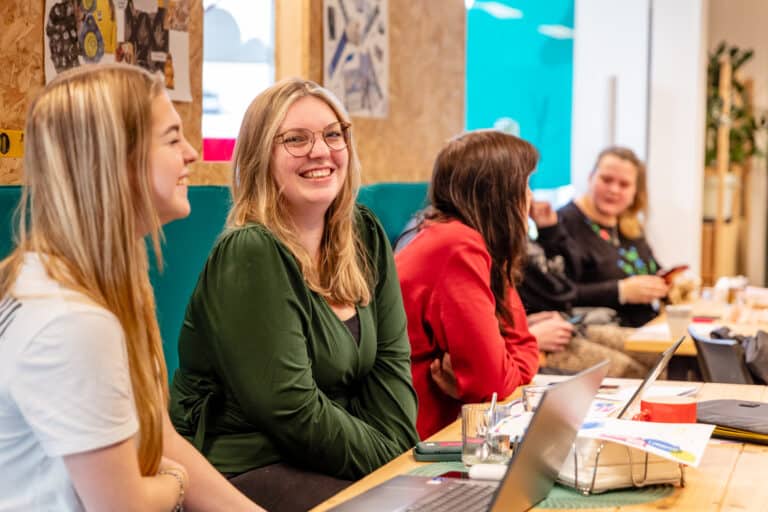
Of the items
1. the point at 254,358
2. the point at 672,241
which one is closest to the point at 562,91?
the point at 672,241

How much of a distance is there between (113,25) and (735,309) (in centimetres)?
274

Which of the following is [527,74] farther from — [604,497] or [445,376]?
[604,497]

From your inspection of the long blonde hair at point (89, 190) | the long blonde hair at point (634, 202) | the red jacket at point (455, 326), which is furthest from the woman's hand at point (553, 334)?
the long blonde hair at point (89, 190)

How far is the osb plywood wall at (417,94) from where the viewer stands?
480 centimetres

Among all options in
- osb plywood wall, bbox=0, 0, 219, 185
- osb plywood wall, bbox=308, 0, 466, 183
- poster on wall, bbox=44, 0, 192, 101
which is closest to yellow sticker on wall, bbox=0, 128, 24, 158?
osb plywood wall, bbox=0, 0, 219, 185

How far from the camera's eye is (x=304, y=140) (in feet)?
8.10

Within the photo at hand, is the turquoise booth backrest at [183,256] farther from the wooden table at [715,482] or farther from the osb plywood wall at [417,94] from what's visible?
the osb plywood wall at [417,94]

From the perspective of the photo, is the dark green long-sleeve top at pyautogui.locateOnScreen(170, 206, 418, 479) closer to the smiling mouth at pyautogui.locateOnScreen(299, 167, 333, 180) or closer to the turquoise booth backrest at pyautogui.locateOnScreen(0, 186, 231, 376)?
the smiling mouth at pyautogui.locateOnScreen(299, 167, 333, 180)

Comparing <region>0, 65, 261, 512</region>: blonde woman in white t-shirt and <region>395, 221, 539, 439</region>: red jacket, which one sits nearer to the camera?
<region>0, 65, 261, 512</region>: blonde woman in white t-shirt

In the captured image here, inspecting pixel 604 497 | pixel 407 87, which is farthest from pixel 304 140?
pixel 407 87

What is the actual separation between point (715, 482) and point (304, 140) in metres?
1.20

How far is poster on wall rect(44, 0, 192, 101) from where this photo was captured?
278 centimetres

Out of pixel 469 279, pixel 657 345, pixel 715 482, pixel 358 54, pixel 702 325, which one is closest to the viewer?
pixel 715 482

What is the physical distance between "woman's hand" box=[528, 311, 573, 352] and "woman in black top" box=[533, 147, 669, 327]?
77cm
